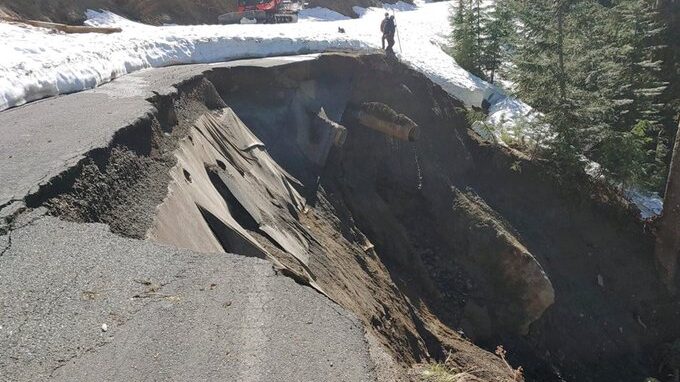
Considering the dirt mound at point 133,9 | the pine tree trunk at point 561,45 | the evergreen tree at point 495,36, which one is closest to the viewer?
the pine tree trunk at point 561,45

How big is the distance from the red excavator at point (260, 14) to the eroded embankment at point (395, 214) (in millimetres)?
9352

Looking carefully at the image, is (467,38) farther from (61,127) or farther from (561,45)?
(61,127)

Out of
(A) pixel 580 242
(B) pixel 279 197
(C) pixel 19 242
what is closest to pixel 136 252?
(C) pixel 19 242

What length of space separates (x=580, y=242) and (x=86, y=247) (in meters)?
15.6

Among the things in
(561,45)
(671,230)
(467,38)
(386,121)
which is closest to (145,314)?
(386,121)

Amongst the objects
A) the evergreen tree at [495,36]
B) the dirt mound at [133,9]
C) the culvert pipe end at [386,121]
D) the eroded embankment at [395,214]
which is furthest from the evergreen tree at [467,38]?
the dirt mound at [133,9]

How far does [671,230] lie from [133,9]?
72.2 ft

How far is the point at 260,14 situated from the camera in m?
26.6

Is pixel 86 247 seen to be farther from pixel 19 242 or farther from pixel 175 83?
pixel 175 83

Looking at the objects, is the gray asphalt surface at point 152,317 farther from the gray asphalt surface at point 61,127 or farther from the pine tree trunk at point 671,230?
the pine tree trunk at point 671,230

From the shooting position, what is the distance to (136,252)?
5098 millimetres

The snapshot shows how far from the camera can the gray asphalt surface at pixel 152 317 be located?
148 inches

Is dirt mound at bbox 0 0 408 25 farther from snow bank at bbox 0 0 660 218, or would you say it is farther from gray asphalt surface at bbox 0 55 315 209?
gray asphalt surface at bbox 0 55 315 209

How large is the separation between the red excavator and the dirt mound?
4.30 feet
